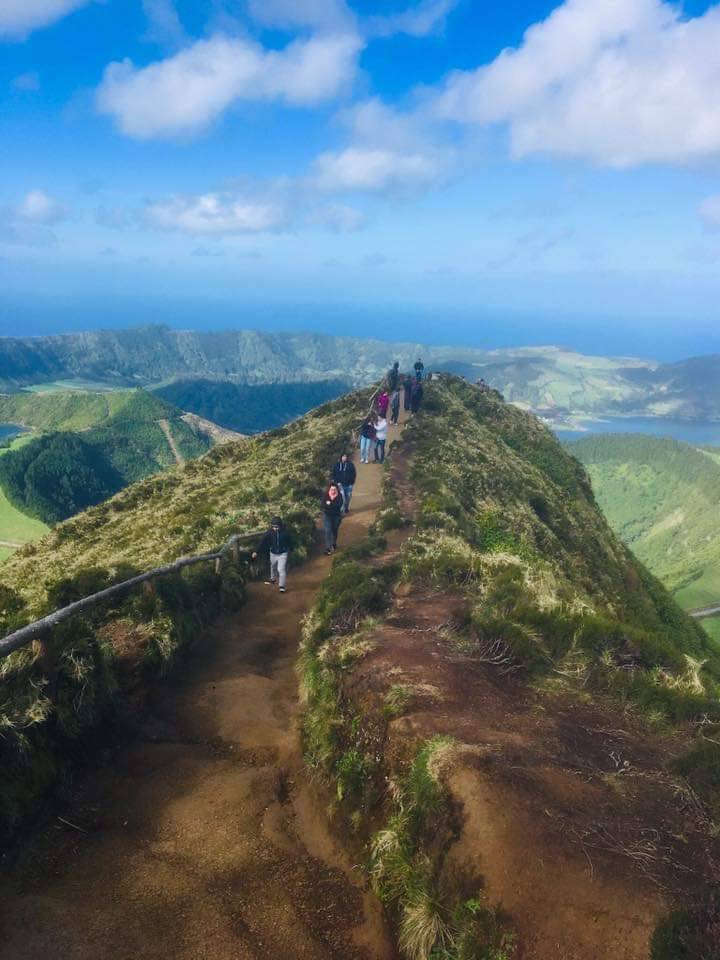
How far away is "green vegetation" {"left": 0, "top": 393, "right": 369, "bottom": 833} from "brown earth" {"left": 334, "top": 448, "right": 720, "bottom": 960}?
170 inches

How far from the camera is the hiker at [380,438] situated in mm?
28703

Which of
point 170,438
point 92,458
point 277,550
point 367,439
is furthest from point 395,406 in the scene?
point 170,438

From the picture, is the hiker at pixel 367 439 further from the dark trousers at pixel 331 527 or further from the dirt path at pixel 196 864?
the dirt path at pixel 196 864

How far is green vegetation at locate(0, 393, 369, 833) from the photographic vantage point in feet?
24.8

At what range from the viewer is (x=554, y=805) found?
21.2 feet

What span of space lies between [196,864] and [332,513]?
11953mm

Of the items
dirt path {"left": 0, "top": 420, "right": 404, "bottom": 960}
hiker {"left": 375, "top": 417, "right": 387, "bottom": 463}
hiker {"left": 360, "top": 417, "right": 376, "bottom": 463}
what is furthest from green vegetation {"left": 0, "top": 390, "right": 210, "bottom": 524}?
dirt path {"left": 0, "top": 420, "right": 404, "bottom": 960}

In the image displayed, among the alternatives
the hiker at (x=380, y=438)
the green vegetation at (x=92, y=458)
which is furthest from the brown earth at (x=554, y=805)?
the green vegetation at (x=92, y=458)

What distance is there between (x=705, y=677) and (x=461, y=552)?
6733 millimetres

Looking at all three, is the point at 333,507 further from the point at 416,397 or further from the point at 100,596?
the point at 416,397

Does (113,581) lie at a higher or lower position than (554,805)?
lower

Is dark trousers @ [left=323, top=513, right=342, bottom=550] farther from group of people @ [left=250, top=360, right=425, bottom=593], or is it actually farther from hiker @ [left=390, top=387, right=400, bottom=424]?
hiker @ [left=390, top=387, right=400, bottom=424]

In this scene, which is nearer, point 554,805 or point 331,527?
point 554,805

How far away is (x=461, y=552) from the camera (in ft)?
53.8
